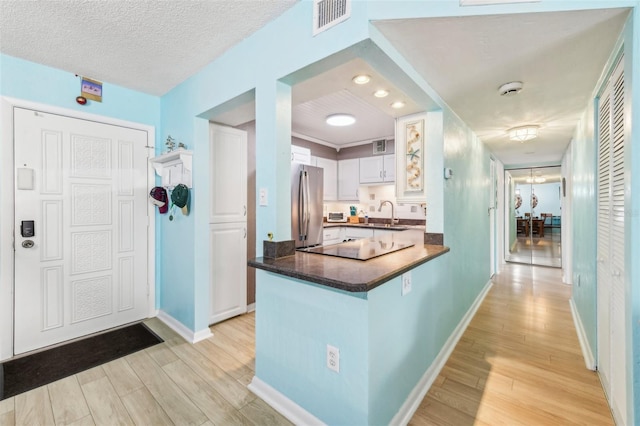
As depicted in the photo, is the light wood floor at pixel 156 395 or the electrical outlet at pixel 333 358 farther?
the light wood floor at pixel 156 395

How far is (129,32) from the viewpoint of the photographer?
1.91m

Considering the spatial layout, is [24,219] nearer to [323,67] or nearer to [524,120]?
[323,67]

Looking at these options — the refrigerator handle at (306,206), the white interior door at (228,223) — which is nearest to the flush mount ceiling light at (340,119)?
the refrigerator handle at (306,206)

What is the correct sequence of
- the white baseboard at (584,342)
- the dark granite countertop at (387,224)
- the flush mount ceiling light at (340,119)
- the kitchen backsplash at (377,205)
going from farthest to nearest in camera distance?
the kitchen backsplash at (377,205) < the dark granite countertop at (387,224) < the flush mount ceiling light at (340,119) < the white baseboard at (584,342)

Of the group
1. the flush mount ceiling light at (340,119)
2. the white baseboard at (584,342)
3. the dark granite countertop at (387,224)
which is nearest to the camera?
the white baseboard at (584,342)

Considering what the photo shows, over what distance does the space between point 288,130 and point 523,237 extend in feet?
20.8

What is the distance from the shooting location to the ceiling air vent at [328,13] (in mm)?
1384

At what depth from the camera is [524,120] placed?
2.80 metres

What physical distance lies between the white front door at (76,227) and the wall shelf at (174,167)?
23 cm

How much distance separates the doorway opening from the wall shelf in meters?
6.05

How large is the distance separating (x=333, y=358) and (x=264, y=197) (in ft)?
3.39

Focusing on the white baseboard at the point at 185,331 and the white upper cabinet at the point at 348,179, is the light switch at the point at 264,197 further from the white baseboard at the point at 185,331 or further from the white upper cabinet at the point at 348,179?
the white upper cabinet at the point at 348,179

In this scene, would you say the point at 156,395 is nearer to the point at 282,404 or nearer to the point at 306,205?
the point at 282,404

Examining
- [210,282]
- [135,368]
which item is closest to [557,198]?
[210,282]
